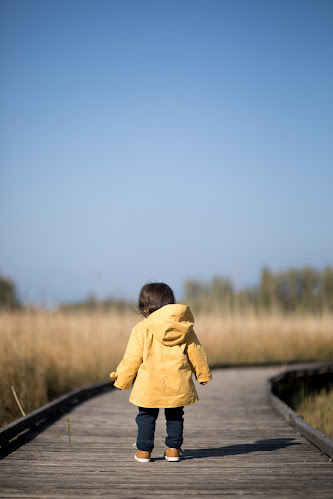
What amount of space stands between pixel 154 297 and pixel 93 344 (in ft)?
20.5

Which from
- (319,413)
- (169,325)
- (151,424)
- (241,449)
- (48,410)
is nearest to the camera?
(169,325)

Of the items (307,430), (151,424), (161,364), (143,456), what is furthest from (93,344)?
(161,364)

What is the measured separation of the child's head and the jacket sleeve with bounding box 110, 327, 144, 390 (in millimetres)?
179

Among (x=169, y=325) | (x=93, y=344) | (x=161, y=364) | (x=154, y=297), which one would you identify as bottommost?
(x=93, y=344)

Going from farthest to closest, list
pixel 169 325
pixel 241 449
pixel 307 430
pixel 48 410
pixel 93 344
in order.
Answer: pixel 93 344 → pixel 48 410 → pixel 307 430 → pixel 241 449 → pixel 169 325

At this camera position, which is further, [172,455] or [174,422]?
[172,455]

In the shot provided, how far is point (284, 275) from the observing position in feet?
114

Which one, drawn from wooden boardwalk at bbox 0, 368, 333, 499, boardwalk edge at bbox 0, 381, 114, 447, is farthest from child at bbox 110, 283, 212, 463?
boardwalk edge at bbox 0, 381, 114, 447

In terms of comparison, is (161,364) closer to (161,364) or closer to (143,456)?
(161,364)

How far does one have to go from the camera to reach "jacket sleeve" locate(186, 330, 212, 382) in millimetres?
3938

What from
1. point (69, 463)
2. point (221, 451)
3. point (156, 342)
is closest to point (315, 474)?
point (221, 451)

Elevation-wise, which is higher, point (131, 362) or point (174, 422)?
point (131, 362)

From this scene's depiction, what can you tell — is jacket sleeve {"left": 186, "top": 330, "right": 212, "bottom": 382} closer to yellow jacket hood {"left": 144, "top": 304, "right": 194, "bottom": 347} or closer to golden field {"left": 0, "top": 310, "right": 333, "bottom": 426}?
yellow jacket hood {"left": 144, "top": 304, "right": 194, "bottom": 347}

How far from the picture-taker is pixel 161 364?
152 inches
